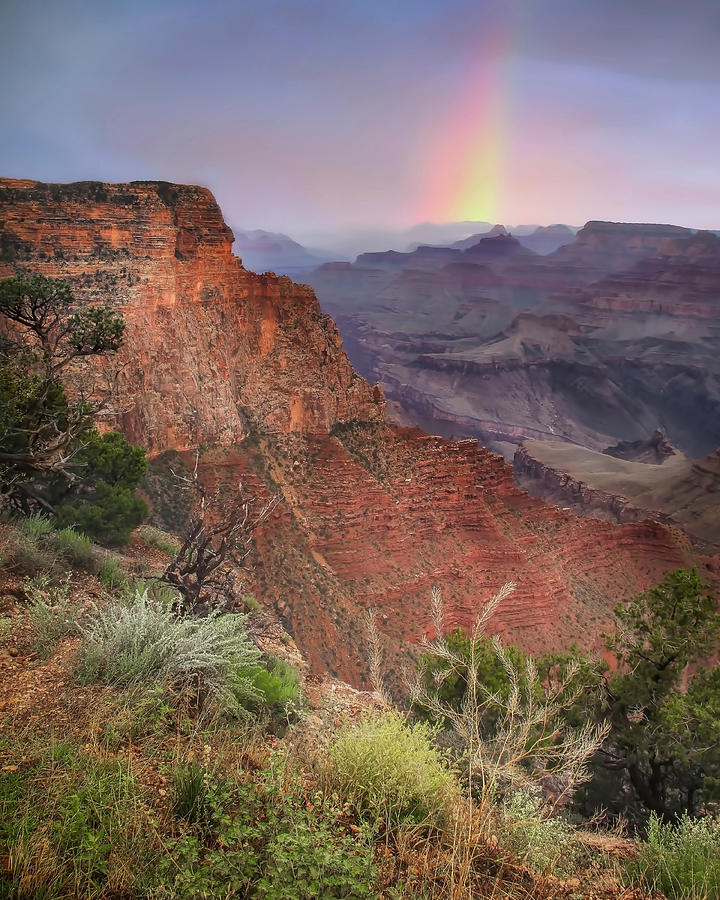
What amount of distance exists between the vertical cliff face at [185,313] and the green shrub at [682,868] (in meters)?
21.4

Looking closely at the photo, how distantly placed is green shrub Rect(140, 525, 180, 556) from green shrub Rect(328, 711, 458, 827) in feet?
37.0

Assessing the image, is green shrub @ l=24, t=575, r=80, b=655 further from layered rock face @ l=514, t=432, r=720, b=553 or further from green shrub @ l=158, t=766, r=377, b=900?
layered rock face @ l=514, t=432, r=720, b=553

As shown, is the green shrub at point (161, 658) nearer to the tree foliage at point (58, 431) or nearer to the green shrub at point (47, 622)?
the green shrub at point (47, 622)

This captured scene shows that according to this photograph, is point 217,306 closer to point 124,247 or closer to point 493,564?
point 124,247

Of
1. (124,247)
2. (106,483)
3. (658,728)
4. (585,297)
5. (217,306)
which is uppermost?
(585,297)

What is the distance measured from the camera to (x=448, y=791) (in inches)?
144

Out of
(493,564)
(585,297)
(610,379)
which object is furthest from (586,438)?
(493,564)

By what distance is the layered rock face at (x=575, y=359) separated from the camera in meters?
92.9

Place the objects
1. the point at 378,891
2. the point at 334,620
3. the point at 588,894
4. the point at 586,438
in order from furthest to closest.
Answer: the point at 586,438, the point at 334,620, the point at 588,894, the point at 378,891

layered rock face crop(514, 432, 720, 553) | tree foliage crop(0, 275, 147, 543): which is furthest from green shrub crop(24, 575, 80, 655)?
layered rock face crop(514, 432, 720, 553)

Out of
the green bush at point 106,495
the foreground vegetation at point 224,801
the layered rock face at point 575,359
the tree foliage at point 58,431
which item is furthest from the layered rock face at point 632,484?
the foreground vegetation at point 224,801

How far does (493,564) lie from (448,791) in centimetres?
2601

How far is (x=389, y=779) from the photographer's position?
3570 millimetres

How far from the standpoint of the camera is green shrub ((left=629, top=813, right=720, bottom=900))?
3.60 meters
